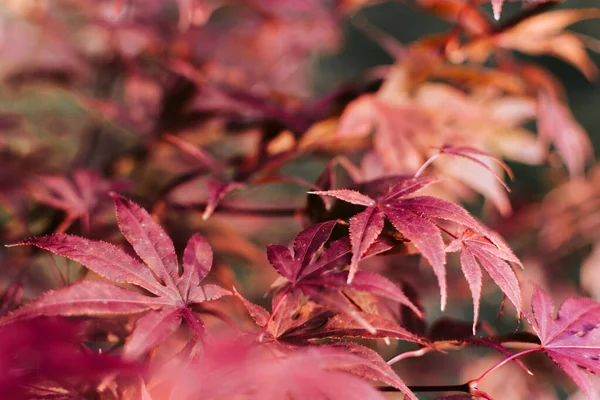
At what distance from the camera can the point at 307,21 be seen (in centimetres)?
136

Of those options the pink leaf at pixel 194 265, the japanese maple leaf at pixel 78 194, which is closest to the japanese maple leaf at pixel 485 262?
the pink leaf at pixel 194 265

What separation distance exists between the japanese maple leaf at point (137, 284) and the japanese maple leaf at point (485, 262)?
226 mm

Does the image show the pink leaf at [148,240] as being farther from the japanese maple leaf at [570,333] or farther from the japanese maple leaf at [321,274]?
the japanese maple leaf at [570,333]

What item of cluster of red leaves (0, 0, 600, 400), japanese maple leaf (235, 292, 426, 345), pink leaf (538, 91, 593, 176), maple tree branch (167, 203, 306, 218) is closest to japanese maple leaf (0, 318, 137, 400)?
cluster of red leaves (0, 0, 600, 400)

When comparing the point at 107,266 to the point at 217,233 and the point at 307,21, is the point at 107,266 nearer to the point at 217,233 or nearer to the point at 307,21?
the point at 217,233

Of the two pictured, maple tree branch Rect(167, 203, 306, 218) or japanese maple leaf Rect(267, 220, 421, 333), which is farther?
maple tree branch Rect(167, 203, 306, 218)

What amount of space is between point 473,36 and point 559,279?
0.72 meters

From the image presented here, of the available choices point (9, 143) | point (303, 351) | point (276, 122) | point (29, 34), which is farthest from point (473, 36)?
point (29, 34)

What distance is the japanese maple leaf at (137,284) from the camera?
1.26 ft

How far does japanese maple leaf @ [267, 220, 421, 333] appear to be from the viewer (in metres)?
0.40

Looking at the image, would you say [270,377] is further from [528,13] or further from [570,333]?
[528,13]

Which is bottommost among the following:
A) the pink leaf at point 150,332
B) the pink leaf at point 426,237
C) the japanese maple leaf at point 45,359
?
the pink leaf at point 150,332

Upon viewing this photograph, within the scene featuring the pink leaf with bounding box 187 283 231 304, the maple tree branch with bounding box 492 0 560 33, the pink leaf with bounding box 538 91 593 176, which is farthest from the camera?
the pink leaf with bounding box 538 91 593 176

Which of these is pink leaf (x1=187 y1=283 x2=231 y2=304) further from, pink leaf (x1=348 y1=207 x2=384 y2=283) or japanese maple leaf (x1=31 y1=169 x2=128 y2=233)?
japanese maple leaf (x1=31 y1=169 x2=128 y2=233)
